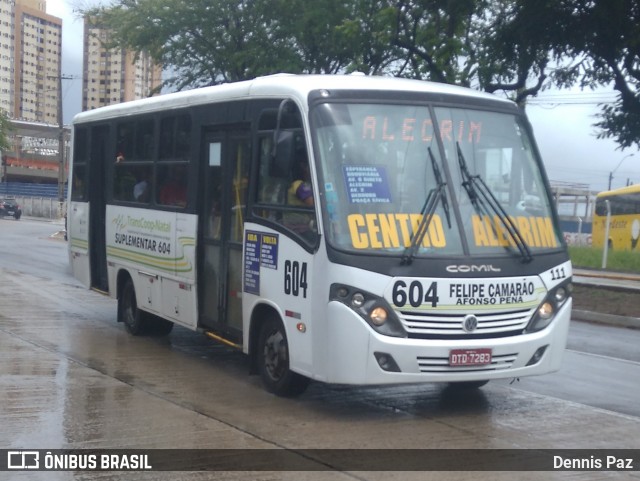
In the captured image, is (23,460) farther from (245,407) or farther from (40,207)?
(40,207)

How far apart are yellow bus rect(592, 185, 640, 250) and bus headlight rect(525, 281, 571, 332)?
1378 inches

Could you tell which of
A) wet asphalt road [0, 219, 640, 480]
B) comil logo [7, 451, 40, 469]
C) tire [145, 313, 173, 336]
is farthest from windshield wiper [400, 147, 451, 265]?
tire [145, 313, 173, 336]

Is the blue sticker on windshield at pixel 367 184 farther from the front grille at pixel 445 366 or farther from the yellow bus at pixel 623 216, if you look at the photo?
the yellow bus at pixel 623 216

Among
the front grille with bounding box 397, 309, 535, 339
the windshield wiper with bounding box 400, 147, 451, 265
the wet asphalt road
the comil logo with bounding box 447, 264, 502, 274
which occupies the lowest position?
the wet asphalt road

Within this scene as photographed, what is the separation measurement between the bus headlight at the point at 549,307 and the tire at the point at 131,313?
6050 mm

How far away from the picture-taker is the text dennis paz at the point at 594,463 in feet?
23.2

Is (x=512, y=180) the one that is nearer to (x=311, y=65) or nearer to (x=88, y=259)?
(x=88, y=259)

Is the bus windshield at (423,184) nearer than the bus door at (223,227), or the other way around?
A: the bus windshield at (423,184)

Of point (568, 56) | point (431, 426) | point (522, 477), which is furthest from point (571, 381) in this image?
point (568, 56)

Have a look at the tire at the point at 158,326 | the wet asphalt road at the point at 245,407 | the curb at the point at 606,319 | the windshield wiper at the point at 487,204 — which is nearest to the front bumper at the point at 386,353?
the wet asphalt road at the point at 245,407

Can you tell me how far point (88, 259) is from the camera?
1456 cm

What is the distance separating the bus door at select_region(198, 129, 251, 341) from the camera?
10.0m

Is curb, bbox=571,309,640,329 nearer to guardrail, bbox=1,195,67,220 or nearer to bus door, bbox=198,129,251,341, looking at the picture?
bus door, bbox=198,129,251,341

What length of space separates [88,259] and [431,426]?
775 centimetres
